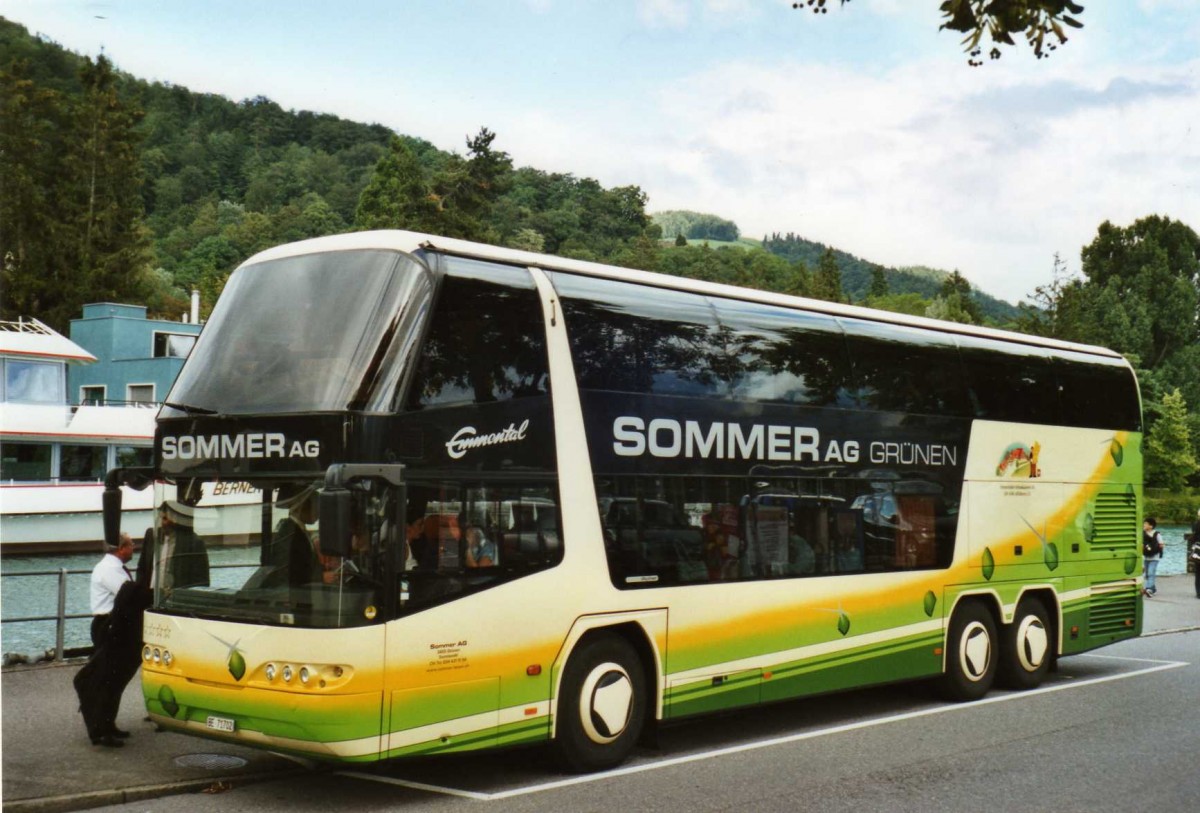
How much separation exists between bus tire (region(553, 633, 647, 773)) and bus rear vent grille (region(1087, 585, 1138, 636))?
7977 mm

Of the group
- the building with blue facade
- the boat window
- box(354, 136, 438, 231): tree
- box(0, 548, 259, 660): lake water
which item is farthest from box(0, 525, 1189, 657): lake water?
box(354, 136, 438, 231): tree

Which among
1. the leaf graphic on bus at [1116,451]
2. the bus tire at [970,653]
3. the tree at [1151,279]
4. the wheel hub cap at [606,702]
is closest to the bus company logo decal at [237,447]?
the wheel hub cap at [606,702]

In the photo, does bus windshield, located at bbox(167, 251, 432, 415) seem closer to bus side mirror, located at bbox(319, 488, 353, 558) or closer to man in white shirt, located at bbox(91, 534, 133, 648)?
bus side mirror, located at bbox(319, 488, 353, 558)

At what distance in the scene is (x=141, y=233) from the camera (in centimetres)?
7156

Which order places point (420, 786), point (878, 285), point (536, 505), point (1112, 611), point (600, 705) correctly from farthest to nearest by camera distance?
1. point (878, 285)
2. point (1112, 611)
3. point (600, 705)
4. point (536, 505)
5. point (420, 786)

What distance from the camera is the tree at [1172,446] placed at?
9081cm

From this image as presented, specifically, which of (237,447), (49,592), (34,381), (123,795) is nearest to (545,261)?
(237,447)

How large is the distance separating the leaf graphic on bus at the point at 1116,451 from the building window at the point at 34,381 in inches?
1374

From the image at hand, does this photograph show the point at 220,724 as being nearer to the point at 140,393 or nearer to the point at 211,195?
the point at 140,393

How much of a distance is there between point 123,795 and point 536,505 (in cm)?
351

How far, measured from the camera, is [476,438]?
928 centimetres

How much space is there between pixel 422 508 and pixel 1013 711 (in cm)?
764

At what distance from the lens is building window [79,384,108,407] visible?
53612 millimetres

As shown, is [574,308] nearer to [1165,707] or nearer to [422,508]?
[422,508]
